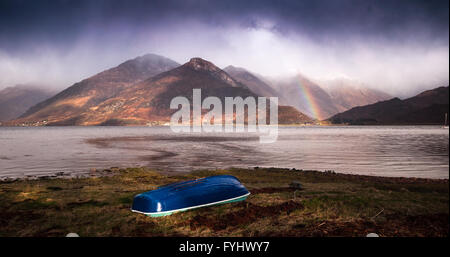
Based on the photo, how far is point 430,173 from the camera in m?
24.3

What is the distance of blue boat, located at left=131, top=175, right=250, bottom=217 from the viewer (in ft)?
30.6

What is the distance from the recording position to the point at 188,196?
10.0 meters

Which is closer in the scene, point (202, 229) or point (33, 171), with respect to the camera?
point (202, 229)

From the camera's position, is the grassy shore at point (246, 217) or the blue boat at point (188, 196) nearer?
the grassy shore at point (246, 217)

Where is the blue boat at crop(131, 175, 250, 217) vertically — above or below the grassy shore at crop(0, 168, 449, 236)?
above

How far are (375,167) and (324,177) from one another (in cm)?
1036

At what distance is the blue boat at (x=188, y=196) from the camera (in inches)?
367

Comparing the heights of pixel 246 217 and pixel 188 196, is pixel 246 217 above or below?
below

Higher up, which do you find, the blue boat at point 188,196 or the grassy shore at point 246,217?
the blue boat at point 188,196

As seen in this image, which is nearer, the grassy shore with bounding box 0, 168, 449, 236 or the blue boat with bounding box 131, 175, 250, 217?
the grassy shore with bounding box 0, 168, 449, 236

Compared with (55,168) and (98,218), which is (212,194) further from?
(55,168)
